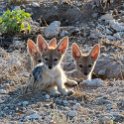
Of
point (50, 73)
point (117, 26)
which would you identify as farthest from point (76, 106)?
point (117, 26)

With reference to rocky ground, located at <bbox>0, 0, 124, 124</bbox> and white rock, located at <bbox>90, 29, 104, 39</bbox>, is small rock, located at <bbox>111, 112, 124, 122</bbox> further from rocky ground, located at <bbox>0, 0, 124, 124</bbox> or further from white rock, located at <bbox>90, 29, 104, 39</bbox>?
white rock, located at <bbox>90, 29, 104, 39</bbox>

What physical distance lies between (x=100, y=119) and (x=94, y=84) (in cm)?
155

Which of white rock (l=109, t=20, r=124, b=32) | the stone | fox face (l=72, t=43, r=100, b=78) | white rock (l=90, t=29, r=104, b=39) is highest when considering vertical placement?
the stone

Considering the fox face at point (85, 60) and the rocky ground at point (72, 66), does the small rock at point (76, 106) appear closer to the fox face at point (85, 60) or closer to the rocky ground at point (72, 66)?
the rocky ground at point (72, 66)

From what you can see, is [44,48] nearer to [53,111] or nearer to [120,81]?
[120,81]

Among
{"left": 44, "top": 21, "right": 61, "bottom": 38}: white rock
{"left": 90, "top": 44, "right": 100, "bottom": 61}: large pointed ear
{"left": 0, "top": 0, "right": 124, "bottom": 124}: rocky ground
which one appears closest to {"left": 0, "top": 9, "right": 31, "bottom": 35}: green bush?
{"left": 0, "top": 0, "right": 124, "bottom": 124}: rocky ground

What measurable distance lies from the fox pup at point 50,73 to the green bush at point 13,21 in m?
2.07

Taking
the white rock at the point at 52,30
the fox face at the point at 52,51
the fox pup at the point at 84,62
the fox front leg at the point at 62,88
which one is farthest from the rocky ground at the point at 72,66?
the fox face at the point at 52,51

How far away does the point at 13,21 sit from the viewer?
34.7ft

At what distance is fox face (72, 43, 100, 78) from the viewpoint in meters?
8.98

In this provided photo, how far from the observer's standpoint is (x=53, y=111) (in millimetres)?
6875

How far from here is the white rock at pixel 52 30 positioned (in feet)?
35.2

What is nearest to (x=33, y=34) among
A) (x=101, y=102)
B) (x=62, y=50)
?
(x=62, y=50)

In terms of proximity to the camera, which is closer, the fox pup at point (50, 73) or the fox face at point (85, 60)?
the fox pup at point (50, 73)
